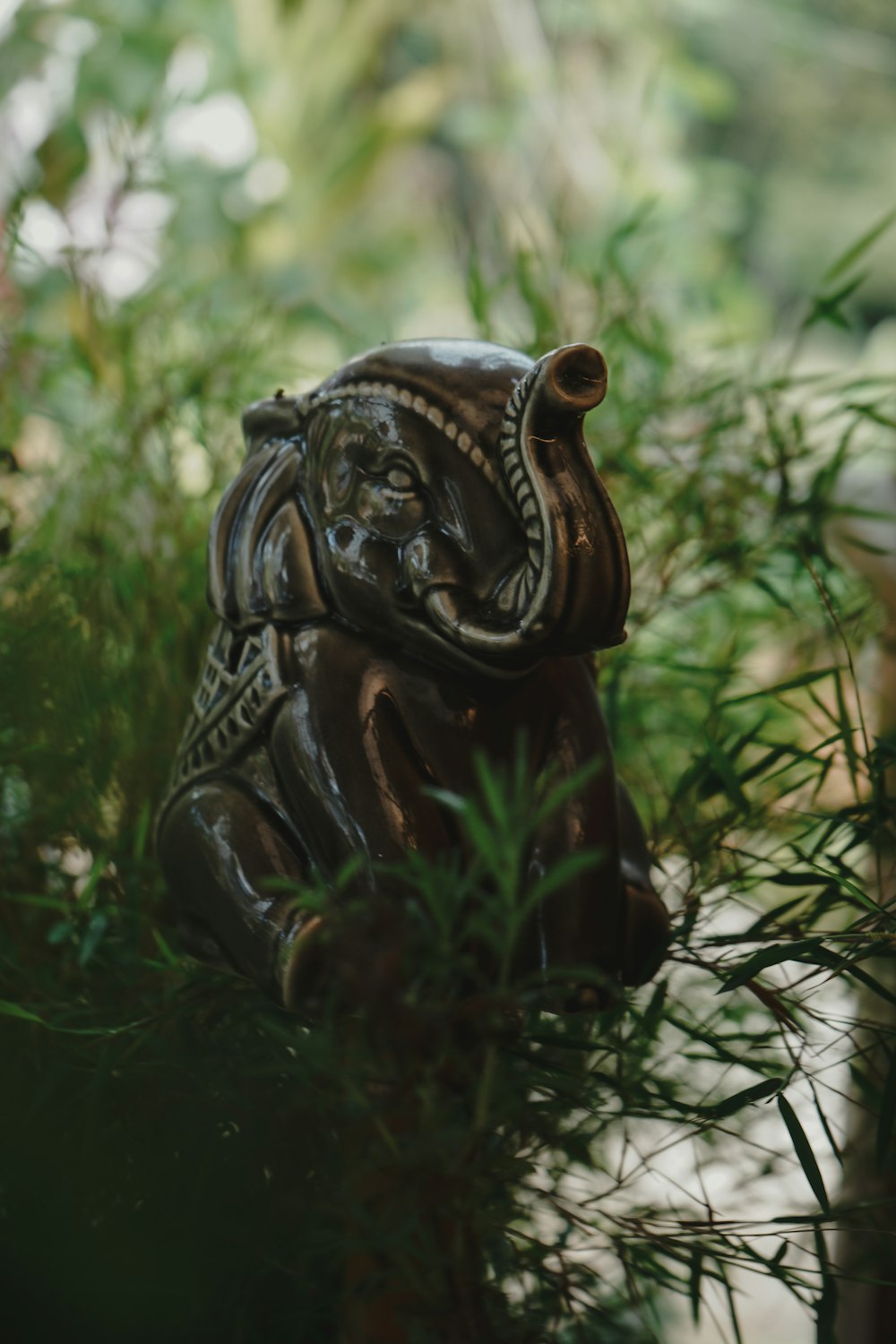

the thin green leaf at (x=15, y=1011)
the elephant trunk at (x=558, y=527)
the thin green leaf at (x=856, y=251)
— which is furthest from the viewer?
the thin green leaf at (x=856, y=251)

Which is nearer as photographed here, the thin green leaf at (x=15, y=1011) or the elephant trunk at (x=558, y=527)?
the elephant trunk at (x=558, y=527)

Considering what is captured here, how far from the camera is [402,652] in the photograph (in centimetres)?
49

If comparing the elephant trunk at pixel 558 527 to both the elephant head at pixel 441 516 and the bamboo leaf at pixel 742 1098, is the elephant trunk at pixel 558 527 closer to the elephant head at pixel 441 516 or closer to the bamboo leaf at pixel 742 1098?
the elephant head at pixel 441 516

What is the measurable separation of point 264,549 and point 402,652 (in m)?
0.07

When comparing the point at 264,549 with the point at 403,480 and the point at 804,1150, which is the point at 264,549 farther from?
the point at 804,1150

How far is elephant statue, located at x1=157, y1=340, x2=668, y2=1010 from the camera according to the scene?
447 mm

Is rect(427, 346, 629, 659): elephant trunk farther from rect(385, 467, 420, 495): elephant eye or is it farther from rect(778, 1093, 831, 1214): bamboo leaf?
rect(778, 1093, 831, 1214): bamboo leaf

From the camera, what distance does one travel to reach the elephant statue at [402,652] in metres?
0.45

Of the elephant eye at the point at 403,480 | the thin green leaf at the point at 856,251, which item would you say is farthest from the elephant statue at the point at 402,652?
the thin green leaf at the point at 856,251

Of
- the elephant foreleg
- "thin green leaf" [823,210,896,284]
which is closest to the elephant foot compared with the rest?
the elephant foreleg

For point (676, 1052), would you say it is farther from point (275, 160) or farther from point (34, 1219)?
point (275, 160)

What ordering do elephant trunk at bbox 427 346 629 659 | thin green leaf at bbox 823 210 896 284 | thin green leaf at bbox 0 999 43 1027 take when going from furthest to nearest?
thin green leaf at bbox 823 210 896 284 < thin green leaf at bbox 0 999 43 1027 < elephant trunk at bbox 427 346 629 659

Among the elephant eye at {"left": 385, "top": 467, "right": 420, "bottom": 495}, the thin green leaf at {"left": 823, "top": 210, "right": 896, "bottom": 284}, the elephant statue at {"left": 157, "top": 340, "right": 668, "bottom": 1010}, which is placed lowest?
the elephant statue at {"left": 157, "top": 340, "right": 668, "bottom": 1010}

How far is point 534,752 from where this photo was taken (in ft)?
1.65
